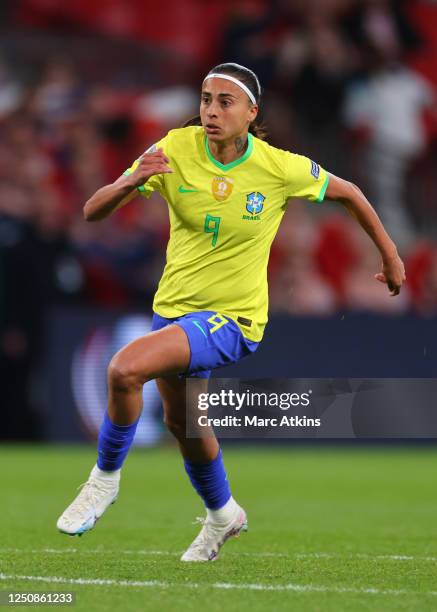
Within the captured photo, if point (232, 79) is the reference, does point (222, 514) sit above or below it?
below

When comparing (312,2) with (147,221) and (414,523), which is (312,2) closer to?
(147,221)

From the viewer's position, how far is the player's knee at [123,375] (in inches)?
226

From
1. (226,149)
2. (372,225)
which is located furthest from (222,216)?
(372,225)

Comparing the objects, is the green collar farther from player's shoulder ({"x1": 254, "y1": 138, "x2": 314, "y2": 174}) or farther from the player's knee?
the player's knee

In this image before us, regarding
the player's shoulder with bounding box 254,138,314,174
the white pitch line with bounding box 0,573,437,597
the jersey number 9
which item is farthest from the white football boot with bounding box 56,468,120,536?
the player's shoulder with bounding box 254,138,314,174

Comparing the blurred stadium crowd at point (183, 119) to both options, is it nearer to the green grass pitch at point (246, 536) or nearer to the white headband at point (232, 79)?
the green grass pitch at point (246, 536)

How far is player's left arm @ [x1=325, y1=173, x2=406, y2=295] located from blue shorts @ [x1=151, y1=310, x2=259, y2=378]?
2.34ft

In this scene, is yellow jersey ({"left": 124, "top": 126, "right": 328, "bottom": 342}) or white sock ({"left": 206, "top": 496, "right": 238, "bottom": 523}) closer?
yellow jersey ({"left": 124, "top": 126, "right": 328, "bottom": 342})

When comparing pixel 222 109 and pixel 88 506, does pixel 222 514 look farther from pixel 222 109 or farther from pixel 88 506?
pixel 222 109

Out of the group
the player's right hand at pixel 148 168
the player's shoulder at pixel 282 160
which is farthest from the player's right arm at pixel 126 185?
the player's shoulder at pixel 282 160

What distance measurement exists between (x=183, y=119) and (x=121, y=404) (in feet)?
32.9

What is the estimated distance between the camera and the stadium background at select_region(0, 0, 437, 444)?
13.5m

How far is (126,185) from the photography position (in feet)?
19.0

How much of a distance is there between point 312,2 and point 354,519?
29.8 feet
